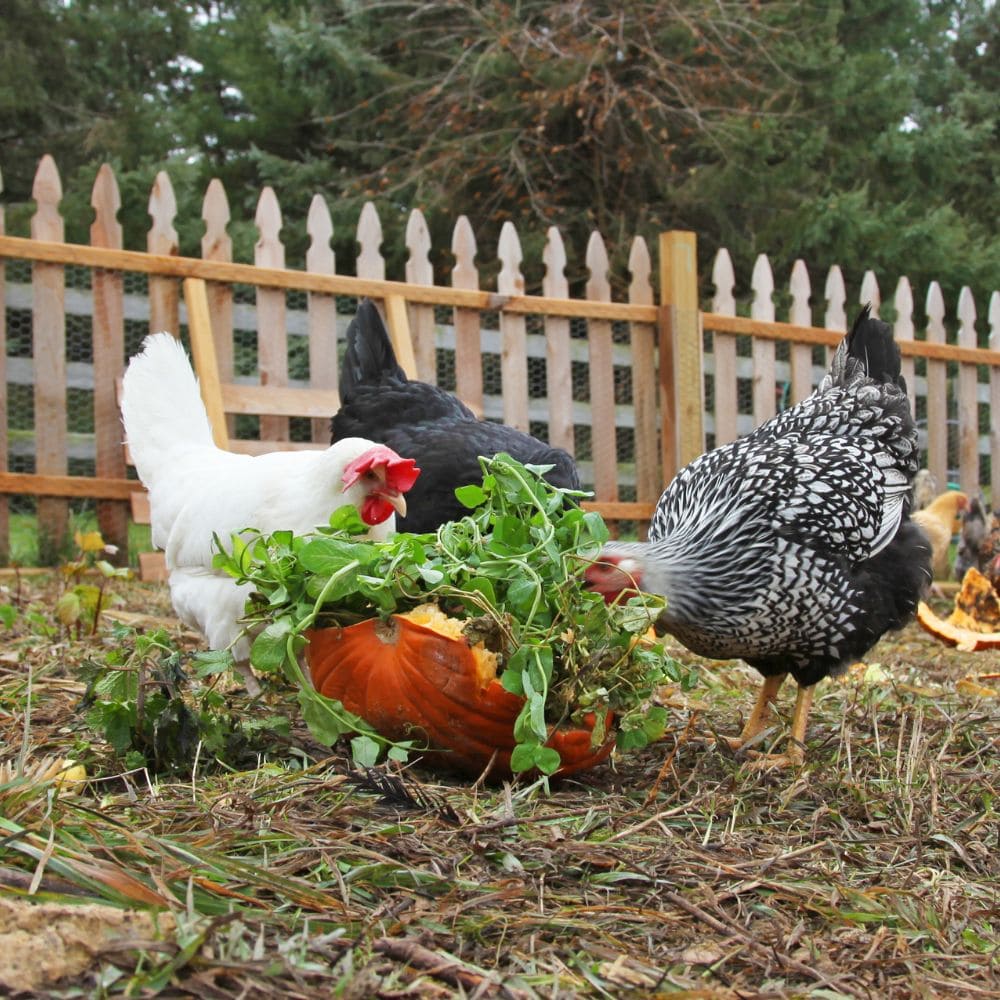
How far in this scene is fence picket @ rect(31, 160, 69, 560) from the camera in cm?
540

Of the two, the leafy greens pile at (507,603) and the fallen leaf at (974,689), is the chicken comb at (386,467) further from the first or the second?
the fallen leaf at (974,689)

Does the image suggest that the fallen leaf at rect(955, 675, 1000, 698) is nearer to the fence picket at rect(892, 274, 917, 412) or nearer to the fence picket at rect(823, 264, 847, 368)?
the fence picket at rect(823, 264, 847, 368)

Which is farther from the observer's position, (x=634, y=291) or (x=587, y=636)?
(x=634, y=291)

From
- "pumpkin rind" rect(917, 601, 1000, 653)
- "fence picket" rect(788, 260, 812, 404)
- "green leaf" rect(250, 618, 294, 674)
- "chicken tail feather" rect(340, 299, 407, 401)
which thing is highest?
"fence picket" rect(788, 260, 812, 404)

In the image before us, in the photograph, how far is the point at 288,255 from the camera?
10.4 meters

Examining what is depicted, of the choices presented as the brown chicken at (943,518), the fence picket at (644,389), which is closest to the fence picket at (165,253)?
the fence picket at (644,389)

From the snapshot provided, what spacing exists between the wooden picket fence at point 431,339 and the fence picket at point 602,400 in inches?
0.5

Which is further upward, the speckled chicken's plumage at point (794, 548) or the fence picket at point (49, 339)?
the fence picket at point (49, 339)

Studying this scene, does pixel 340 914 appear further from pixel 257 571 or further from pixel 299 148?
pixel 299 148

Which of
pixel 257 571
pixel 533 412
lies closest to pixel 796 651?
pixel 257 571

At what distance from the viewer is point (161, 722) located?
2.09m

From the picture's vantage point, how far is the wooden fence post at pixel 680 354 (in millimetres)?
6410

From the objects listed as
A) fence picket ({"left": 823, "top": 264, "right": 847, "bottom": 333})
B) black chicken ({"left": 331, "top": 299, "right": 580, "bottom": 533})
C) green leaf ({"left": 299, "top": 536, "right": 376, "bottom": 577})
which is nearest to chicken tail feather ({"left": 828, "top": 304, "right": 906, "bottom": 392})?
black chicken ({"left": 331, "top": 299, "right": 580, "bottom": 533})

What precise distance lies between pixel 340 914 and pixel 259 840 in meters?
0.28
